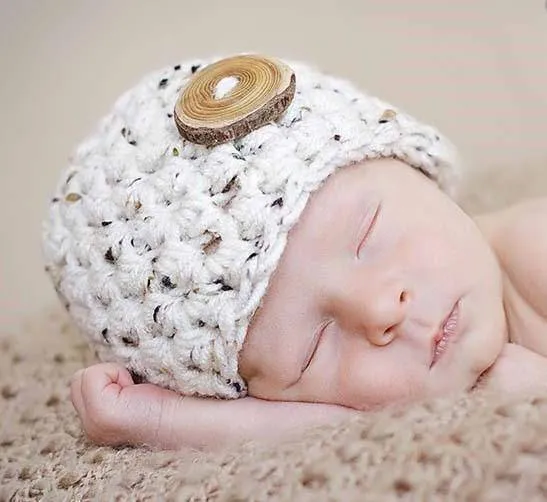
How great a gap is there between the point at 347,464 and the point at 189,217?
424mm

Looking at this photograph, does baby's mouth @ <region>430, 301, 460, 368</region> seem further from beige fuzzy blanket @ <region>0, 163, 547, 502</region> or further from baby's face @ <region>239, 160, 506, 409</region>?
beige fuzzy blanket @ <region>0, 163, 547, 502</region>

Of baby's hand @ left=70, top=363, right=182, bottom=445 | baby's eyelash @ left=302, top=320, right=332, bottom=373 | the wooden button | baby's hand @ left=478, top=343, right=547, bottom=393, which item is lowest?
baby's hand @ left=478, top=343, right=547, bottom=393

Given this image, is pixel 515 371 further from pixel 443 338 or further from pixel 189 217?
pixel 189 217

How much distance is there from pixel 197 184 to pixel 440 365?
37 centimetres

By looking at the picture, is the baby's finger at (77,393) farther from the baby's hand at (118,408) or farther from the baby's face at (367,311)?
the baby's face at (367,311)

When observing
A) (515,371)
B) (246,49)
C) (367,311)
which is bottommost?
(515,371)

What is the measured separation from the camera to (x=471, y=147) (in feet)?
7.18

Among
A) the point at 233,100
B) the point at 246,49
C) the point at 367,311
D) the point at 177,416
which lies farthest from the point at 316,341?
the point at 246,49

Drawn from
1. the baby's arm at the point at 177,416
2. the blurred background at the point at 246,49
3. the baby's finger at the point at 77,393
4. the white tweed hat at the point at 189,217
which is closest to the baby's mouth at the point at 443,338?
the baby's arm at the point at 177,416

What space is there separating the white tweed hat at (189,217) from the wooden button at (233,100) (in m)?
0.02

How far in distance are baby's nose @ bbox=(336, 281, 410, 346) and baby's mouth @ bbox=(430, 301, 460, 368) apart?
6cm

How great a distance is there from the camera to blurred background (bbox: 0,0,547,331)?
217cm

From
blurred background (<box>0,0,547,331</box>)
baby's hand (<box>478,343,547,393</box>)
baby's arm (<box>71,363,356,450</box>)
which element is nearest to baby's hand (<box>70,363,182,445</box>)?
baby's arm (<box>71,363,356,450</box>)

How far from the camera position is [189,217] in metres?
1.25
